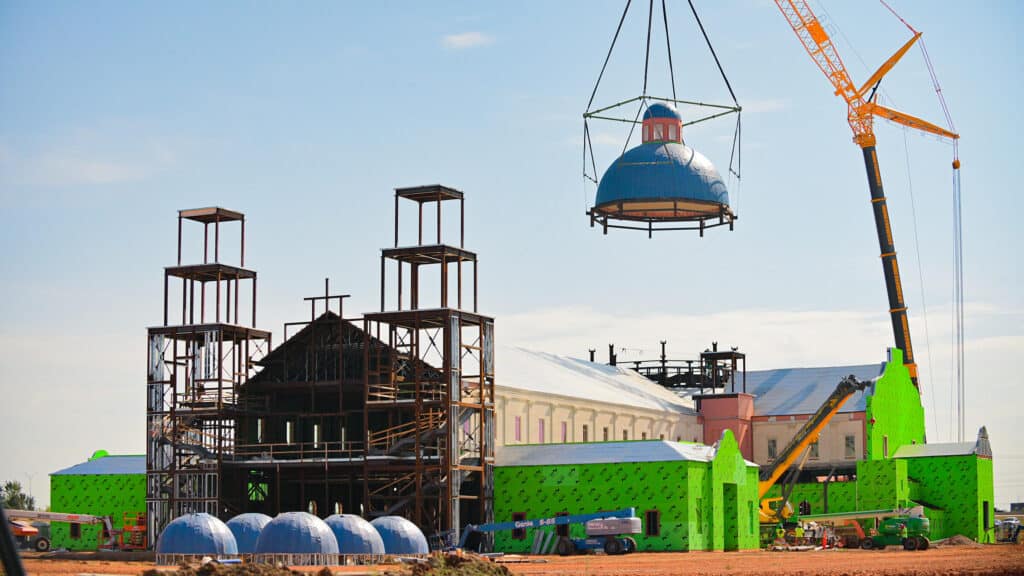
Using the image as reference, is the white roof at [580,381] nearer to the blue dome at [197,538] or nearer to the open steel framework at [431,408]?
the open steel framework at [431,408]

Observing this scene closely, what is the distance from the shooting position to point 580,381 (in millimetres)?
80062

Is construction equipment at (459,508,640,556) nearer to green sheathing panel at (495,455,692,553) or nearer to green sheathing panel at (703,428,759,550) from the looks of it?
green sheathing panel at (495,455,692,553)

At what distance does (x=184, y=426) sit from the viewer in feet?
214

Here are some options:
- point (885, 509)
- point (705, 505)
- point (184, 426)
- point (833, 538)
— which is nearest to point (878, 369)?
point (885, 509)

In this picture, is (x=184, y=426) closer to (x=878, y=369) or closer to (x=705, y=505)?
(x=705, y=505)

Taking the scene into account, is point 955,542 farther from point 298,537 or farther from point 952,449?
point 298,537

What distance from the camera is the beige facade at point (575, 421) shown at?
68688 mm

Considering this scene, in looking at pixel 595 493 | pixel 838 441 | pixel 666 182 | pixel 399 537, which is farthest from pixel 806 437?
pixel 399 537

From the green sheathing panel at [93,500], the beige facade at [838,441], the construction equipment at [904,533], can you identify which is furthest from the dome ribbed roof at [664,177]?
the green sheathing panel at [93,500]

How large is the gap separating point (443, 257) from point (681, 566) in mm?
21318

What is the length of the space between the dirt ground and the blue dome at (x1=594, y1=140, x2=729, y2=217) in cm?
2343

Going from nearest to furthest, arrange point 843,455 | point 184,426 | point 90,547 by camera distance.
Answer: point 184,426, point 90,547, point 843,455

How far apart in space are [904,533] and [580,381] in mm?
20451

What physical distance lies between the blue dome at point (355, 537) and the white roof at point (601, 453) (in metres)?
17.4
